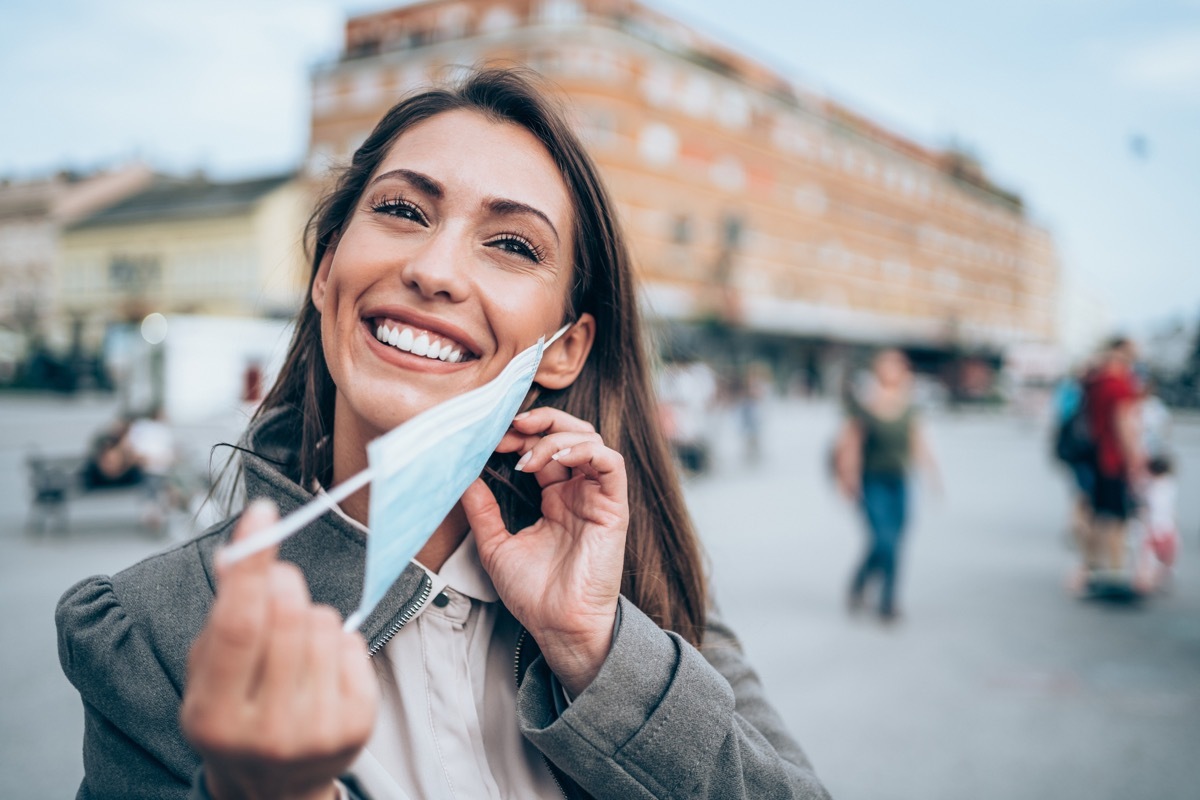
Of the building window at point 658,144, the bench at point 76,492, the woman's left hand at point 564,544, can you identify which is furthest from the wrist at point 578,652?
the building window at point 658,144

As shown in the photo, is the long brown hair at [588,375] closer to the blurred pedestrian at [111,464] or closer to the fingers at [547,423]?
the fingers at [547,423]

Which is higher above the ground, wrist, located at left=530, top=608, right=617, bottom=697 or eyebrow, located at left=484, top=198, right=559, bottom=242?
eyebrow, located at left=484, top=198, right=559, bottom=242

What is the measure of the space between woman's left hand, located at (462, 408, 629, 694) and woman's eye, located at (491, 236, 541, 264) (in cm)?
27

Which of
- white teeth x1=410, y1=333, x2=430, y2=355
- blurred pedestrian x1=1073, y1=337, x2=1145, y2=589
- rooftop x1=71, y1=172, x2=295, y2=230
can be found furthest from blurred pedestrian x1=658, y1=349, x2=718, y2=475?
rooftop x1=71, y1=172, x2=295, y2=230

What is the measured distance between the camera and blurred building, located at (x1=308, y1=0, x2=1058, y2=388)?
37.6 metres

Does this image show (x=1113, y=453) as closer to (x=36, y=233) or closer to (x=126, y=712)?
(x=126, y=712)

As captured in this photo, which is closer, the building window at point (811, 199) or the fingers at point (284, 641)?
the fingers at point (284, 641)

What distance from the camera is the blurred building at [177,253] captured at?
126 ft

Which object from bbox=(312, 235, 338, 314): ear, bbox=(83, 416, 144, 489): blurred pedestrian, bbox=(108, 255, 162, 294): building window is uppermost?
bbox=(108, 255, 162, 294): building window

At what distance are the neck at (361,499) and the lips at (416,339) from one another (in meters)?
0.18

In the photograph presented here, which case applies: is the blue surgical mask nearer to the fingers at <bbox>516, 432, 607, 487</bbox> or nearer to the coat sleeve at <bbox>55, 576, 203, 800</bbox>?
the fingers at <bbox>516, 432, 607, 487</bbox>

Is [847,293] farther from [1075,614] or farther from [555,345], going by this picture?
[555,345]

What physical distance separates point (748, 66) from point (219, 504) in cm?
4912

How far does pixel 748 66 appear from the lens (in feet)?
152
